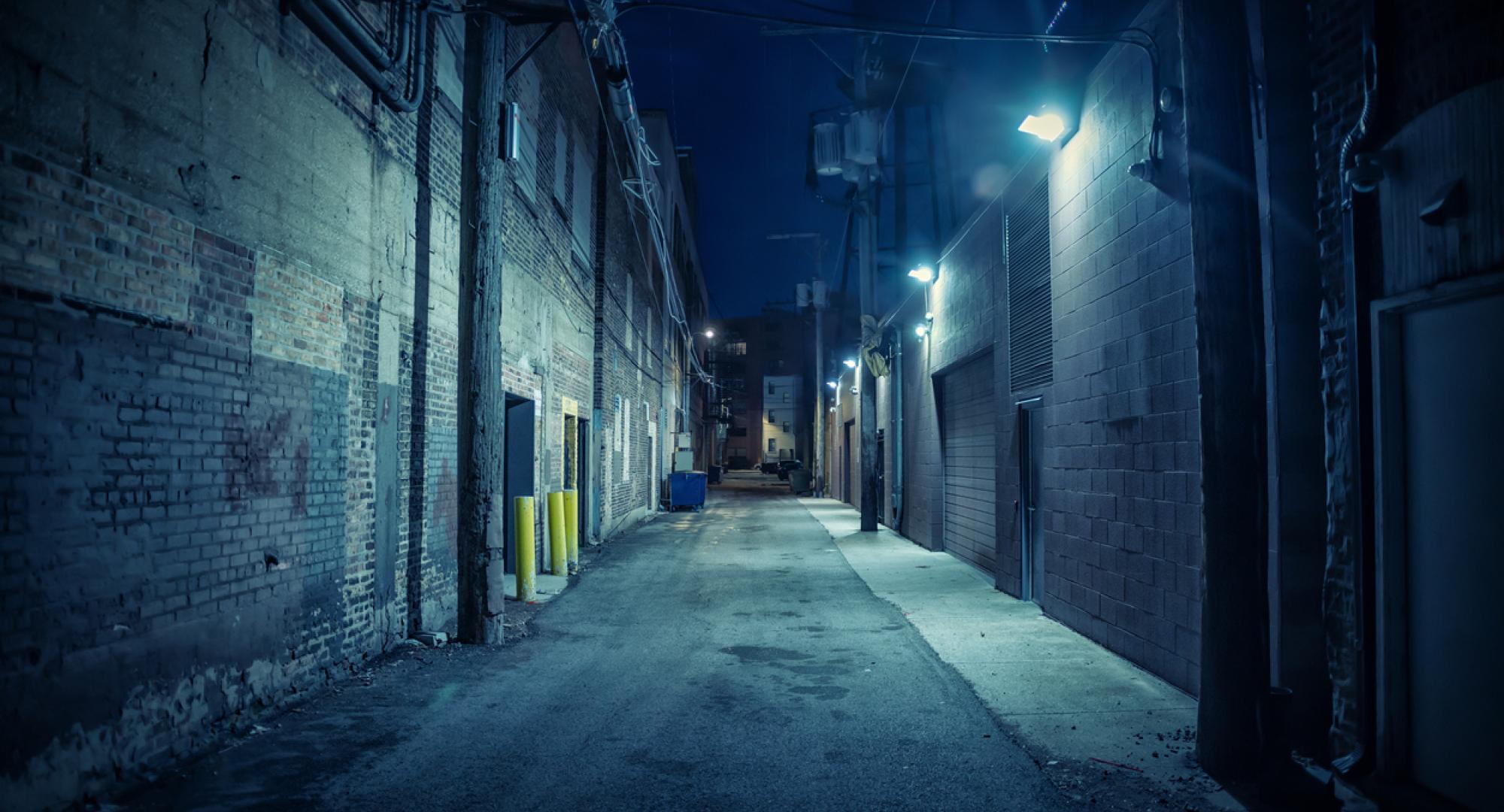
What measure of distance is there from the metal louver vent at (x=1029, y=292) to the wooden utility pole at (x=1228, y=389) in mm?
4434

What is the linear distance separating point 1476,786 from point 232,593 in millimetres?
6610

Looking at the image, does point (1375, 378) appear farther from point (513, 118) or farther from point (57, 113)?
point (513, 118)

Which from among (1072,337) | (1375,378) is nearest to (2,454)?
(1375,378)

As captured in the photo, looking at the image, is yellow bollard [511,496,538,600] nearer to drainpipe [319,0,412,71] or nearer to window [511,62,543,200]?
window [511,62,543,200]

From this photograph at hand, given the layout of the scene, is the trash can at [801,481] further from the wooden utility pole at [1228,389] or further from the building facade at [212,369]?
the wooden utility pole at [1228,389]

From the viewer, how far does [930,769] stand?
457 centimetres

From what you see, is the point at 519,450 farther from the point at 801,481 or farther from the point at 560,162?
the point at 801,481

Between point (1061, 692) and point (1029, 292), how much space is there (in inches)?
202

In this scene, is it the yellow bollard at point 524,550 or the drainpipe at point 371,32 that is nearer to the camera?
the drainpipe at point 371,32

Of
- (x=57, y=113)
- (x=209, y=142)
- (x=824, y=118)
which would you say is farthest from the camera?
(x=824, y=118)

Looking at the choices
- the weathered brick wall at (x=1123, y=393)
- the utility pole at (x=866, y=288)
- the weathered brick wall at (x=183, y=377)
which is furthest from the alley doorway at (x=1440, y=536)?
the utility pole at (x=866, y=288)

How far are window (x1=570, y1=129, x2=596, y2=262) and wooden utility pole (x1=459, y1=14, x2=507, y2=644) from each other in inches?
308

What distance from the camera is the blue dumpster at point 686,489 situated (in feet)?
91.0

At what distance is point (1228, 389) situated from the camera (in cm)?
445
